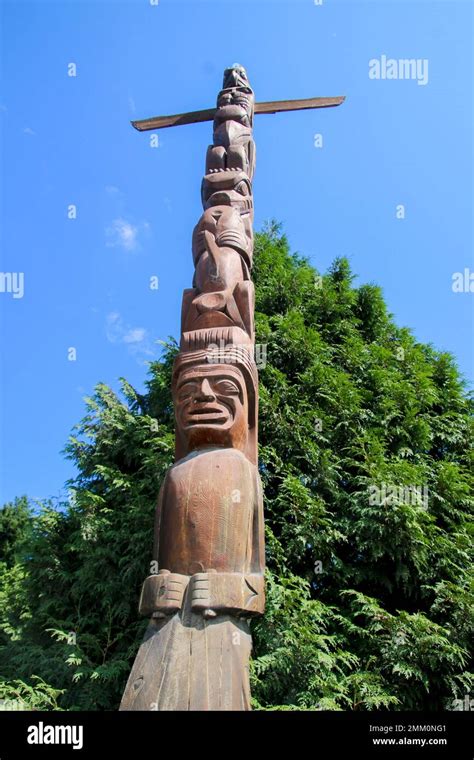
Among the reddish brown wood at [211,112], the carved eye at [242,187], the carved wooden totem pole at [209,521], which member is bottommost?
the carved wooden totem pole at [209,521]

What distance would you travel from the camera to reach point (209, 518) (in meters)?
5.00

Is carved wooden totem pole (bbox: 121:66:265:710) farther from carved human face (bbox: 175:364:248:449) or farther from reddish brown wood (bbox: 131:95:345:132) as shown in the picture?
reddish brown wood (bbox: 131:95:345:132)

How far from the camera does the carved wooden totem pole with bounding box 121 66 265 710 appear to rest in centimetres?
438

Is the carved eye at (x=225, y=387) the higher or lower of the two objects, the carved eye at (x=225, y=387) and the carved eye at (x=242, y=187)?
the lower

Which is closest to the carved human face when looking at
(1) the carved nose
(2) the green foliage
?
(1) the carved nose

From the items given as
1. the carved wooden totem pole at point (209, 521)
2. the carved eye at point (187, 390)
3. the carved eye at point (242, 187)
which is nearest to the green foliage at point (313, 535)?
the carved eye at point (242, 187)

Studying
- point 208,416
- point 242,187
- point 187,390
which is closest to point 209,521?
point 208,416

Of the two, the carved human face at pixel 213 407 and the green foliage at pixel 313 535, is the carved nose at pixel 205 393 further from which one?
the green foliage at pixel 313 535

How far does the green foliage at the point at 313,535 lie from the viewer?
26.1 ft

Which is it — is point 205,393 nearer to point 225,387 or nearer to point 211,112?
point 225,387

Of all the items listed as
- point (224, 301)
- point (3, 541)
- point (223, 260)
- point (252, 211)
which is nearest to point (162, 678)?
point (224, 301)

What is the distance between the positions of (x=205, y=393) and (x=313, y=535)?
153 inches

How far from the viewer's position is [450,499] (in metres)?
9.60

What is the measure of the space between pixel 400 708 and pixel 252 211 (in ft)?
20.8
